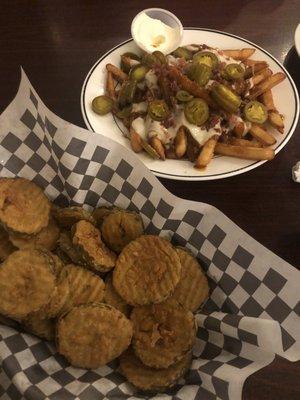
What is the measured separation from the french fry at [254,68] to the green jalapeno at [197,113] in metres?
0.32

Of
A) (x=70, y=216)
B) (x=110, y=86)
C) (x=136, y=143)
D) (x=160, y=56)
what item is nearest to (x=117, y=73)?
(x=110, y=86)

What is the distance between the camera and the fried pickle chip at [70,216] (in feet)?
4.45

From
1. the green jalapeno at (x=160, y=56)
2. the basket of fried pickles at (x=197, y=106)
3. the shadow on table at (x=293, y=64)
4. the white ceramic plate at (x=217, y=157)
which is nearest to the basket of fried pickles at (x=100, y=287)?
the white ceramic plate at (x=217, y=157)

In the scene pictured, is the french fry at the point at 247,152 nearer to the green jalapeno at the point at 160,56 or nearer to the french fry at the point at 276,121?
the french fry at the point at 276,121

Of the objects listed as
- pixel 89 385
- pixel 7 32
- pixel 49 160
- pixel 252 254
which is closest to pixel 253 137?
pixel 252 254

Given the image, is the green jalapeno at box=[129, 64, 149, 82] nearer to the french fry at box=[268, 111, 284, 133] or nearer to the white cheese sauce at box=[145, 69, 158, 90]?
the white cheese sauce at box=[145, 69, 158, 90]

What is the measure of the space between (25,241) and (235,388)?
0.73 metres

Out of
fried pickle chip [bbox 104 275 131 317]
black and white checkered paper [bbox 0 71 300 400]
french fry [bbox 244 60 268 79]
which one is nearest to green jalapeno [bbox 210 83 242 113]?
french fry [bbox 244 60 268 79]

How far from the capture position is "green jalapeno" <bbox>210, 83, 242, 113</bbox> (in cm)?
169

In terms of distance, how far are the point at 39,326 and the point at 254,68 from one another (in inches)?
54.6

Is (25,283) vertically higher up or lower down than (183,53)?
lower down

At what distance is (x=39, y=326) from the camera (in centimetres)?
122

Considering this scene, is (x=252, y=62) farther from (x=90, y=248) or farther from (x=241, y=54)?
(x=90, y=248)

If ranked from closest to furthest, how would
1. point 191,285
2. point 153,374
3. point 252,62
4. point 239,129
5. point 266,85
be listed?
point 153,374 < point 191,285 < point 239,129 < point 266,85 < point 252,62
